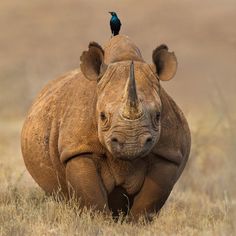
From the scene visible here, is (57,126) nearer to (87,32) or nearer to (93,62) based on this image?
(93,62)

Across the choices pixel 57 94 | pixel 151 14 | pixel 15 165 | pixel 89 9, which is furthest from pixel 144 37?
pixel 57 94

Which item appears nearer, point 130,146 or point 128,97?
point 130,146

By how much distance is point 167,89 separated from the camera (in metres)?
32.5

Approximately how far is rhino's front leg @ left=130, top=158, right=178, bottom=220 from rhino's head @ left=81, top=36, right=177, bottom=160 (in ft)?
1.96

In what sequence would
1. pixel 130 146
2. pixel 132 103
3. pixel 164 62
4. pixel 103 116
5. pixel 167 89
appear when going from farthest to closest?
pixel 167 89 < pixel 164 62 < pixel 103 116 < pixel 132 103 < pixel 130 146

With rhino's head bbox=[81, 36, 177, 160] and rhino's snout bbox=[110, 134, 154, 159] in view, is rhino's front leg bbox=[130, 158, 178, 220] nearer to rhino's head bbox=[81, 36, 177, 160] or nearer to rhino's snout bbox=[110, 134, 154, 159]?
rhino's head bbox=[81, 36, 177, 160]

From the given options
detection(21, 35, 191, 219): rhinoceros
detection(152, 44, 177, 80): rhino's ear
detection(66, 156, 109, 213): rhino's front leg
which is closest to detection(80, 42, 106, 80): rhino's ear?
detection(21, 35, 191, 219): rhinoceros

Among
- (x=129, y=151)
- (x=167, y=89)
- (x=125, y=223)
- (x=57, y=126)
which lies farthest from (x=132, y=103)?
(x=167, y=89)

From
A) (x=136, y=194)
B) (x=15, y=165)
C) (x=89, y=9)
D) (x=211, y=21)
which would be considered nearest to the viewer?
(x=136, y=194)

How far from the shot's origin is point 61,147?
9.52 metres

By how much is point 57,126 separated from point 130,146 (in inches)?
66.2

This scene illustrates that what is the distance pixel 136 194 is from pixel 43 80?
→ 69.3ft

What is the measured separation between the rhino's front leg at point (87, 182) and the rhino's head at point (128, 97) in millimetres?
345

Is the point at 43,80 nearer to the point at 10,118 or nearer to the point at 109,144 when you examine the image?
the point at 10,118
